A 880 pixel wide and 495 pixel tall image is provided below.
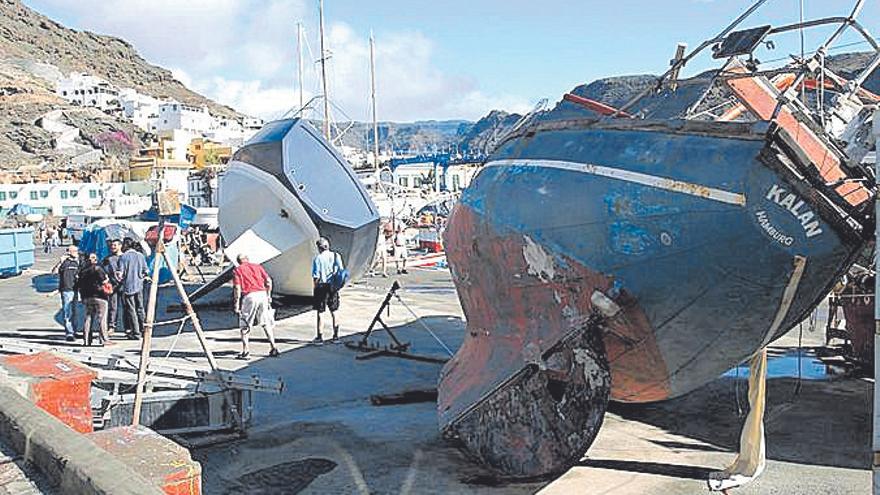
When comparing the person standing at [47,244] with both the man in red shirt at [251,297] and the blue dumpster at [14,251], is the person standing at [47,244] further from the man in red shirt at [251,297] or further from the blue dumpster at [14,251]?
the man in red shirt at [251,297]

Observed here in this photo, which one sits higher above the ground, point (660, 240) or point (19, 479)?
point (660, 240)

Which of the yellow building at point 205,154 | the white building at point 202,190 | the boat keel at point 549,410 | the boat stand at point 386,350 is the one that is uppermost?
the yellow building at point 205,154

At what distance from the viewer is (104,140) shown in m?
107

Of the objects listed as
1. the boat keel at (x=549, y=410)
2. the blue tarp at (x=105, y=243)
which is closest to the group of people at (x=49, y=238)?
the blue tarp at (x=105, y=243)

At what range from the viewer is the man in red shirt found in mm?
11672

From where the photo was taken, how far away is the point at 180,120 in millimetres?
126562


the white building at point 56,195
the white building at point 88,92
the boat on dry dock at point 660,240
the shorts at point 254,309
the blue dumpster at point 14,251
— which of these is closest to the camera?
the boat on dry dock at point 660,240

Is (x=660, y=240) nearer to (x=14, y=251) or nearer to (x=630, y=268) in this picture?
(x=630, y=268)

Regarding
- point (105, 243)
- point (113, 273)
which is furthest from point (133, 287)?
point (105, 243)

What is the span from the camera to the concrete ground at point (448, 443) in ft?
22.3

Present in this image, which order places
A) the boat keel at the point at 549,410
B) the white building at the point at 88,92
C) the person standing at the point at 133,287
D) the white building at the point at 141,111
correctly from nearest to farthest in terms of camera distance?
1. the boat keel at the point at 549,410
2. the person standing at the point at 133,287
3. the white building at the point at 141,111
4. the white building at the point at 88,92

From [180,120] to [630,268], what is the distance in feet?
422

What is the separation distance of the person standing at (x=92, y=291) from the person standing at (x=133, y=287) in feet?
1.19

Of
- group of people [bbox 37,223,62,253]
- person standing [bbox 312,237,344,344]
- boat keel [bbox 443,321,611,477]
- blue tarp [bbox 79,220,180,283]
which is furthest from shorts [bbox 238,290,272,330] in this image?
group of people [bbox 37,223,62,253]
